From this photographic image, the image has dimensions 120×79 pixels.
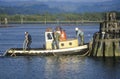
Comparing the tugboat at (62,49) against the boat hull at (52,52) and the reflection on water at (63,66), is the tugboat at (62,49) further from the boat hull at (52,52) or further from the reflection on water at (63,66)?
the reflection on water at (63,66)

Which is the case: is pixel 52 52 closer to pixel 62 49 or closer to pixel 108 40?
pixel 62 49

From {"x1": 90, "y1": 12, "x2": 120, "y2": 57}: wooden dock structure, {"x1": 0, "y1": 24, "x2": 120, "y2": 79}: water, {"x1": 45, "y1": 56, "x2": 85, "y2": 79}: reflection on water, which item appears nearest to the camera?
{"x1": 0, "y1": 24, "x2": 120, "y2": 79}: water

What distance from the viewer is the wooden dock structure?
5562cm

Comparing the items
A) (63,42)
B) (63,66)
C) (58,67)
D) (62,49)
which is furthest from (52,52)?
(58,67)

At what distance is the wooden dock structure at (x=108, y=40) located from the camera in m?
55.6

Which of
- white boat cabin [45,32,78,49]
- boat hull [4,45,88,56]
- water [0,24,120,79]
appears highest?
white boat cabin [45,32,78,49]

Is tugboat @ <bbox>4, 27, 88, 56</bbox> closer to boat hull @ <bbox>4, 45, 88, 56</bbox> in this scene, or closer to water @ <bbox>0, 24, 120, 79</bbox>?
boat hull @ <bbox>4, 45, 88, 56</bbox>

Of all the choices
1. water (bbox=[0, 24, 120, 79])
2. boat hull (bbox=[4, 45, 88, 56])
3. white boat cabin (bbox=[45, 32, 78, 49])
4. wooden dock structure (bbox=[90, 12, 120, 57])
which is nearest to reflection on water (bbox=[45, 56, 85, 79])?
water (bbox=[0, 24, 120, 79])

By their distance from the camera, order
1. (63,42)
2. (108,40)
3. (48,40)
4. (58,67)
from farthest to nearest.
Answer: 1. (48,40)
2. (63,42)
3. (108,40)
4. (58,67)

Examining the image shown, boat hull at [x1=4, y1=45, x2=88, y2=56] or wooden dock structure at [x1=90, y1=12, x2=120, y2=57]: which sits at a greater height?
wooden dock structure at [x1=90, y1=12, x2=120, y2=57]

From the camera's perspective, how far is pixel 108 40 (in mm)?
55719

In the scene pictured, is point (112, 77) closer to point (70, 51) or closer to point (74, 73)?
point (74, 73)

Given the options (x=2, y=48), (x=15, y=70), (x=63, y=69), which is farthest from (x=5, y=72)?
(x=2, y=48)

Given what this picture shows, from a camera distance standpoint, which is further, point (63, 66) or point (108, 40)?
point (108, 40)
